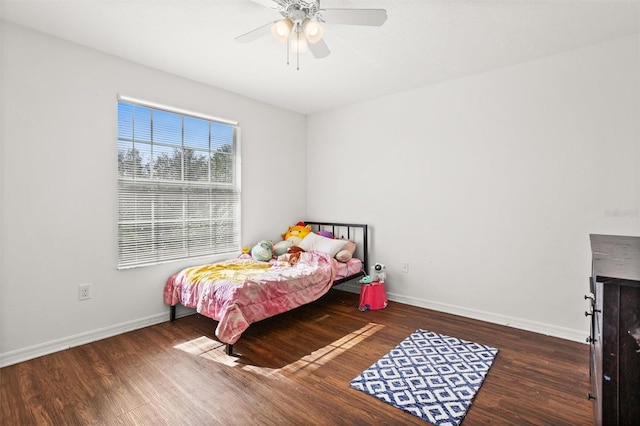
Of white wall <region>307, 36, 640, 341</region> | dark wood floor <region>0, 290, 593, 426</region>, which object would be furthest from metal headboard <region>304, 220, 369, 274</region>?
dark wood floor <region>0, 290, 593, 426</region>

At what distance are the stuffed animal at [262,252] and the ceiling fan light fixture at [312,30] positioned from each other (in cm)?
227

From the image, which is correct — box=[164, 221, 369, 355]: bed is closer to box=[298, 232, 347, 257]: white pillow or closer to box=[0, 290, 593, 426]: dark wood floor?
box=[298, 232, 347, 257]: white pillow

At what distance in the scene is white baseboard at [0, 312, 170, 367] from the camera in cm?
235

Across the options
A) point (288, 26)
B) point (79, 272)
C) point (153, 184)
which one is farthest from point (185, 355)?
point (288, 26)

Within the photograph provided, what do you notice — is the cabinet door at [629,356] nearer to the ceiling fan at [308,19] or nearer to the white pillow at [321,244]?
the ceiling fan at [308,19]

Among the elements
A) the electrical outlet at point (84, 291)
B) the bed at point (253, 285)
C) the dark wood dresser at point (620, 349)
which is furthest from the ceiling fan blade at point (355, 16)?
the electrical outlet at point (84, 291)

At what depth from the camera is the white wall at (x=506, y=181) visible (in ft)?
8.52

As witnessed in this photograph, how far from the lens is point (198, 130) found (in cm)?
351

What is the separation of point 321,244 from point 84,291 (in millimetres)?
2371

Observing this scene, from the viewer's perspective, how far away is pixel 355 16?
1.92 metres

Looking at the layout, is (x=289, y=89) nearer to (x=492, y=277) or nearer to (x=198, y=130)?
(x=198, y=130)

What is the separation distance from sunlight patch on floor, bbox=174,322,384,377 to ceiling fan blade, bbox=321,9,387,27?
2.29 m

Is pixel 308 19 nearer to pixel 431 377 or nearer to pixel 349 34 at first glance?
pixel 349 34

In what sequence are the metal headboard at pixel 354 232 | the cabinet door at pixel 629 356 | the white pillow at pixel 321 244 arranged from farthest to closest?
1. the metal headboard at pixel 354 232
2. the white pillow at pixel 321 244
3. the cabinet door at pixel 629 356
